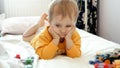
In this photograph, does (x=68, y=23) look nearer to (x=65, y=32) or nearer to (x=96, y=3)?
(x=65, y=32)

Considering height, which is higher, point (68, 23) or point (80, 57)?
point (68, 23)

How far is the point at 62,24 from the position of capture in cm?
132

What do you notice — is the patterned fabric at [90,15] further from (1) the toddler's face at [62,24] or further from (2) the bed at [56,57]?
(1) the toddler's face at [62,24]

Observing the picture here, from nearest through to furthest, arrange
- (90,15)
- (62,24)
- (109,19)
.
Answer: (62,24), (109,19), (90,15)

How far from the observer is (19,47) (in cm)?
158

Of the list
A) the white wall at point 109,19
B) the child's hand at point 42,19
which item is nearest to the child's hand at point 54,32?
the child's hand at point 42,19

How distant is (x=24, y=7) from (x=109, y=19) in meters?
1.00

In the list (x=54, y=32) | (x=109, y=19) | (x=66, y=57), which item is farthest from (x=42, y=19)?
(x=109, y=19)

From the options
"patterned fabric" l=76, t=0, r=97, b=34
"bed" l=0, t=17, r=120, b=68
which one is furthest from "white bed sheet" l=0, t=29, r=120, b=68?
"patterned fabric" l=76, t=0, r=97, b=34

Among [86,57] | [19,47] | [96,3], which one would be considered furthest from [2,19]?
[86,57]

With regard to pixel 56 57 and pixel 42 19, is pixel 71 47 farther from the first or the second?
pixel 42 19

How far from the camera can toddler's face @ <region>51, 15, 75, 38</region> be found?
4.30ft

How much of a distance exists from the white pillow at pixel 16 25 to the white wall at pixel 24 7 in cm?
44

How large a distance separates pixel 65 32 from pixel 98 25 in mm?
1358
